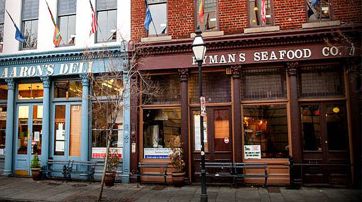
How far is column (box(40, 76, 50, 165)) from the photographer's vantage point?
1473 cm

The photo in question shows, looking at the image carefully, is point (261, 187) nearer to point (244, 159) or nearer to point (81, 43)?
point (244, 159)

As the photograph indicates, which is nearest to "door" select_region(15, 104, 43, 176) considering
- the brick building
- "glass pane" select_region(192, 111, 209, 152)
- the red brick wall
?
the brick building

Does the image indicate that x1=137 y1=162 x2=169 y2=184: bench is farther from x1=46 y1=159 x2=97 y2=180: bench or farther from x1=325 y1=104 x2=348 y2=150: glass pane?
x1=325 y1=104 x2=348 y2=150: glass pane

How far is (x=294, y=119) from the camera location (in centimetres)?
1233

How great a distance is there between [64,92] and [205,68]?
6.75 m

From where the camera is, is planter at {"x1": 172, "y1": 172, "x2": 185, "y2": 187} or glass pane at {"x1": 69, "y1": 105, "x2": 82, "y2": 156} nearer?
planter at {"x1": 172, "y1": 172, "x2": 185, "y2": 187}

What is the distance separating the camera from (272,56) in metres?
12.6

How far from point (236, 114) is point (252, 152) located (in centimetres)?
161

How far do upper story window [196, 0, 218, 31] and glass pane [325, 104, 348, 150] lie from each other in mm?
5602

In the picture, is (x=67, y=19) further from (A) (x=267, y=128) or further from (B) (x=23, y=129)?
(A) (x=267, y=128)

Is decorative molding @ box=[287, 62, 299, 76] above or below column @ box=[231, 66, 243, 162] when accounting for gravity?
above

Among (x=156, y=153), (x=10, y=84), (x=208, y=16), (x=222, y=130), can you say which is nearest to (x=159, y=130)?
(x=156, y=153)

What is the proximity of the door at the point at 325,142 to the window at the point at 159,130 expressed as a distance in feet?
16.6

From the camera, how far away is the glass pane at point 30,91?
15.6 meters
